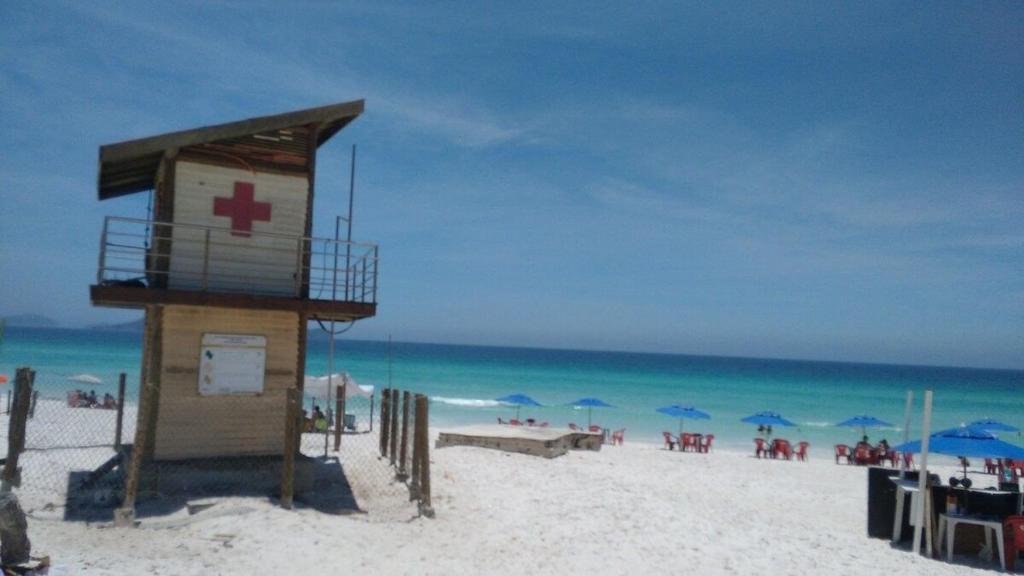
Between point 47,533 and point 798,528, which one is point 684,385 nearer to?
point 798,528

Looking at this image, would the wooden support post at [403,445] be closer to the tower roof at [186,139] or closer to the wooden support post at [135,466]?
the wooden support post at [135,466]

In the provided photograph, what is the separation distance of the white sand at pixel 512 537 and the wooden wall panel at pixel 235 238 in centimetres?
379

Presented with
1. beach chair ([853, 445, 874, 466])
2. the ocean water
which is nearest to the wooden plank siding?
beach chair ([853, 445, 874, 466])

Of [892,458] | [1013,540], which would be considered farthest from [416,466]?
[892,458]

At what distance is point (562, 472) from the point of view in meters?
15.3

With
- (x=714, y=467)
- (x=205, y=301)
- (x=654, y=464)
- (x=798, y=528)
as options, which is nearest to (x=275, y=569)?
(x=205, y=301)

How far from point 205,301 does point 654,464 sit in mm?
13542

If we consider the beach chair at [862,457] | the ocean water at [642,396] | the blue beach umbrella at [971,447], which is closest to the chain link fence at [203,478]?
the blue beach umbrella at [971,447]

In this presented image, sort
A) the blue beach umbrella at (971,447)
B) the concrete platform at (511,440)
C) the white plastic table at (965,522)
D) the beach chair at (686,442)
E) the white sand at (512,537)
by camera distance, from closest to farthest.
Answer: the white sand at (512,537), the white plastic table at (965,522), the blue beach umbrella at (971,447), the concrete platform at (511,440), the beach chair at (686,442)

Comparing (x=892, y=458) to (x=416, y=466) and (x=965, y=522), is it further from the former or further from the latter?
(x=416, y=466)

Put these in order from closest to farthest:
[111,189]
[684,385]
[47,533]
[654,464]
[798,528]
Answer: [47,533] < [798,528] < [111,189] < [654,464] < [684,385]

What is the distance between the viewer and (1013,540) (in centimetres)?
1104

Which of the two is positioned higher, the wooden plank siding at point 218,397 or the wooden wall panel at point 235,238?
the wooden wall panel at point 235,238

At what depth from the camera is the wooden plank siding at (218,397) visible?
11.8 metres
